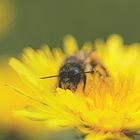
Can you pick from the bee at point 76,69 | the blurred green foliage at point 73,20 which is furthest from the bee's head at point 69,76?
the blurred green foliage at point 73,20

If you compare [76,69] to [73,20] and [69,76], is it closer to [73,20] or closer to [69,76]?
[69,76]

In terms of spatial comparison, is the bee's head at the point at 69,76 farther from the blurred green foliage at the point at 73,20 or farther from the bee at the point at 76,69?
the blurred green foliage at the point at 73,20

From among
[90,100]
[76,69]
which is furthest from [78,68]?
[90,100]

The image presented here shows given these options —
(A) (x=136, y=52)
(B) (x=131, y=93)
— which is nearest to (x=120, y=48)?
(A) (x=136, y=52)

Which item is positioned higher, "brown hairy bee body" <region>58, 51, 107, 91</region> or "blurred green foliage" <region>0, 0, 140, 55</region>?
"blurred green foliage" <region>0, 0, 140, 55</region>

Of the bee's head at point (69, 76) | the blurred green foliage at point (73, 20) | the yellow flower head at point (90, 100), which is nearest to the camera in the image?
the yellow flower head at point (90, 100)

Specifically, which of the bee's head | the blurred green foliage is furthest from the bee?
the blurred green foliage

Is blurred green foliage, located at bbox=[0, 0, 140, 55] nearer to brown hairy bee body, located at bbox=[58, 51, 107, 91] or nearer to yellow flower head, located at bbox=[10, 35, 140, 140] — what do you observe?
yellow flower head, located at bbox=[10, 35, 140, 140]
